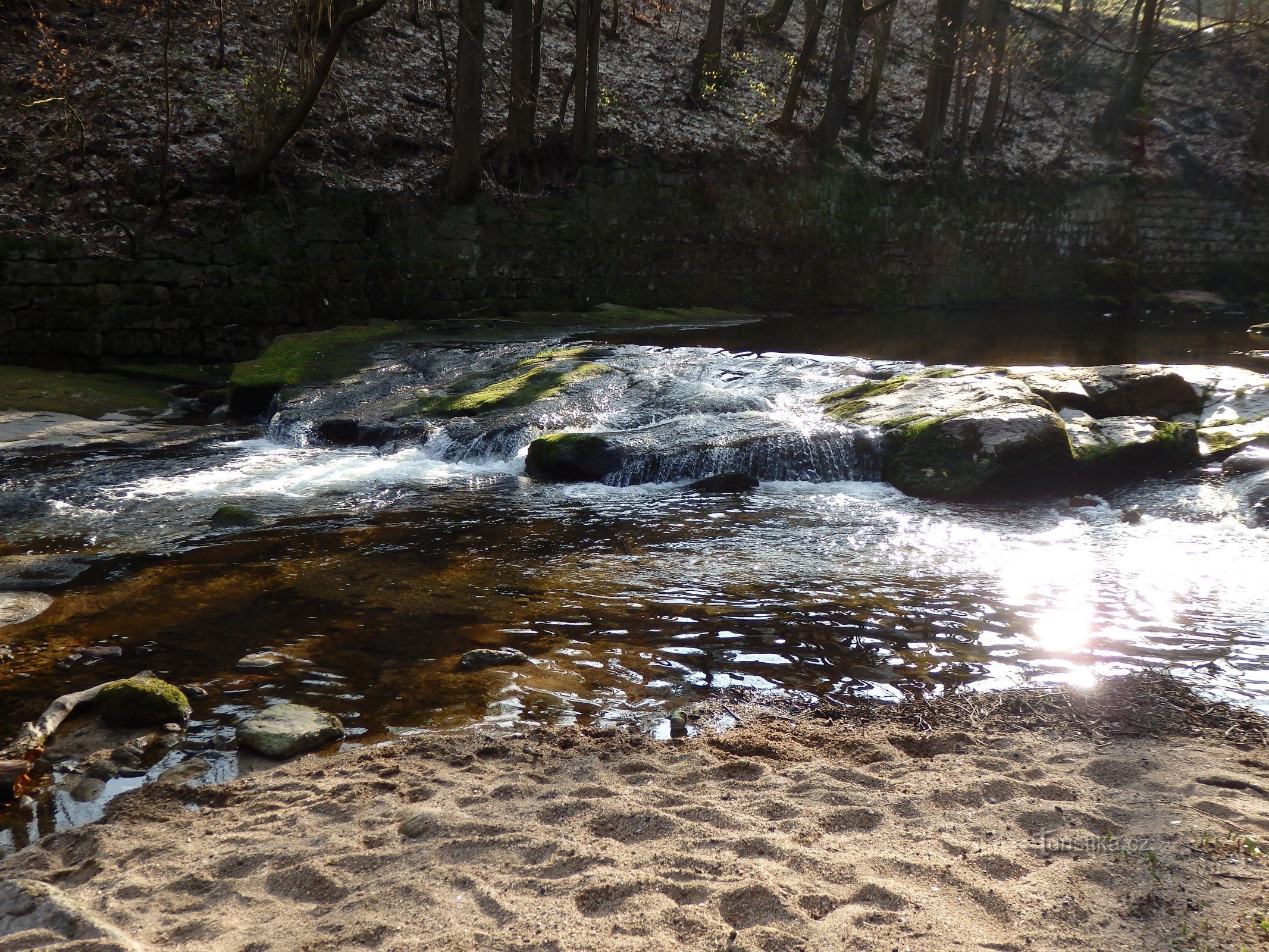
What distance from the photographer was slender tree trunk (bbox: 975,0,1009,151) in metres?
19.7

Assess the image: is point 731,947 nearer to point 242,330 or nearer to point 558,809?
point 558,809

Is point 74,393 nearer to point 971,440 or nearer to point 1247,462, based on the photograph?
point 971,440

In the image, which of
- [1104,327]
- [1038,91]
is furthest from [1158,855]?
[1038,91]

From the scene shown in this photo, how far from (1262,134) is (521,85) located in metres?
22.2

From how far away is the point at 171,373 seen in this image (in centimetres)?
1191

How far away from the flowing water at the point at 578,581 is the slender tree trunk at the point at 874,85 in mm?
13424

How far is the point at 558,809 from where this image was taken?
306cm

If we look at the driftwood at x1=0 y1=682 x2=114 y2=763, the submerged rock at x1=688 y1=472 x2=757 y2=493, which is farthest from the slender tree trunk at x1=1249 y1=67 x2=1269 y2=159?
the driftwood at x1=0 y1=682 x2=114 y2=763

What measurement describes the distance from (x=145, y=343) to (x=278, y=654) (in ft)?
31.4

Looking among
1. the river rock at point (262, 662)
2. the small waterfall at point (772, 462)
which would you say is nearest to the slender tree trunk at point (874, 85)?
the small waterfall at point (772, 462)

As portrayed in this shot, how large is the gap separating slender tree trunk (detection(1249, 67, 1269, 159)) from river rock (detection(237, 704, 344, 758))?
29.9 meters

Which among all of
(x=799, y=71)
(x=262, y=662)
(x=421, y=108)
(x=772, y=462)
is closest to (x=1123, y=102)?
(x=799, y=71)

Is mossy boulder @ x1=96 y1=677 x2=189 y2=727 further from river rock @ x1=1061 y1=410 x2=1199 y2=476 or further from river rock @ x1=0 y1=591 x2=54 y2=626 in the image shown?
river rock @ x1=1061 y1=410 x2=1199 y2=476

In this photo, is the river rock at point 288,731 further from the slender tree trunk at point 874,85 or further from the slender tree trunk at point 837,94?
the slender tree trunk at point 874,85
